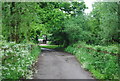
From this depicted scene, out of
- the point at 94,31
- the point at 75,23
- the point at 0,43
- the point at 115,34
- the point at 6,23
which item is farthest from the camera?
the point at 94,31

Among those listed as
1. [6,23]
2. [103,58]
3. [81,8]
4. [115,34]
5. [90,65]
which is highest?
[81,8]

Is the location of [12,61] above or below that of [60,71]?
above

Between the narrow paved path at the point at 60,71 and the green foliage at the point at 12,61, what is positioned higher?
the green foliage at the point at 12,61

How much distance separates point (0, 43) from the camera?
5.07m

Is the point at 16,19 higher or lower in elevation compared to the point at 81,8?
lower

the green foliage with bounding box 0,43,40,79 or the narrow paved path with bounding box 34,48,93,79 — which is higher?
the green foliage with bounding box 0,43,40,79

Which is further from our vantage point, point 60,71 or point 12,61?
point 60,71

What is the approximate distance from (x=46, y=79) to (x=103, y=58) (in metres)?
3.78

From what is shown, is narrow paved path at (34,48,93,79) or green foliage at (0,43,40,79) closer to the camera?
green foliage at (0,43,40,79)

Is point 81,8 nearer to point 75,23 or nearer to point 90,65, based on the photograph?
point 75,23

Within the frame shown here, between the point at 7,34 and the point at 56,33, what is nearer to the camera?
the point at 7,34

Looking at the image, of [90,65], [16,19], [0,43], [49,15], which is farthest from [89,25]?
[0,43]

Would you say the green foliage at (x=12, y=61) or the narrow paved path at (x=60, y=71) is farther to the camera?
the narrow paved path at (x=60, y=71)

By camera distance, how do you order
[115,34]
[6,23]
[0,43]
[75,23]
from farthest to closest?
[75,23] → [115,34] → [6,23] → [0,43]
